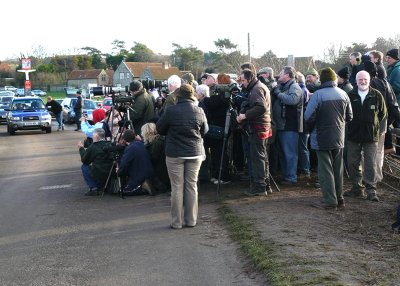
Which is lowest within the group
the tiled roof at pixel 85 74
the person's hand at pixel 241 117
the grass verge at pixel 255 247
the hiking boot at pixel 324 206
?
the grass verge at pixel 255 247

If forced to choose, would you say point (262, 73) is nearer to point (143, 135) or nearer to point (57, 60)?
point (143, 135)

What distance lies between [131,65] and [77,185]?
312 feet

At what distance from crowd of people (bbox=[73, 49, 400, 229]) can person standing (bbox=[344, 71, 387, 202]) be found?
0.02 m

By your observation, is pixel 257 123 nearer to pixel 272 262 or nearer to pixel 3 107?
pixel 272 262

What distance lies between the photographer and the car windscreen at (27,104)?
94.4ft

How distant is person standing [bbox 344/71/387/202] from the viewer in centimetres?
895

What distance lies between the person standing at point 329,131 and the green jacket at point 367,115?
0.98ft

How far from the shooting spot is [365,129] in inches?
353

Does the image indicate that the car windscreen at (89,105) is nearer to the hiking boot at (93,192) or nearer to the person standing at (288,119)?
the hiking boot at (93,192)

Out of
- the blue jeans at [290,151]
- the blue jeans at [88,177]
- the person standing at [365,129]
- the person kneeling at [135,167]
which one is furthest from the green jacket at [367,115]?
the blue jeans at [88,177]

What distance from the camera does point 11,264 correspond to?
662cm

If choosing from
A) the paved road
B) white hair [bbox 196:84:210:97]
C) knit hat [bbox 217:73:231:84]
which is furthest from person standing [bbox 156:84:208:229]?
knit hat [bbox 217:73:231:84]

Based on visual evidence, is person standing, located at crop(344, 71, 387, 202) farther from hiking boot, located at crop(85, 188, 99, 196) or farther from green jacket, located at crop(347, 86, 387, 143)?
hiking boot, located at crop(85, 188, 99, 196)

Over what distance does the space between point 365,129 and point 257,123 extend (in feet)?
5.60
